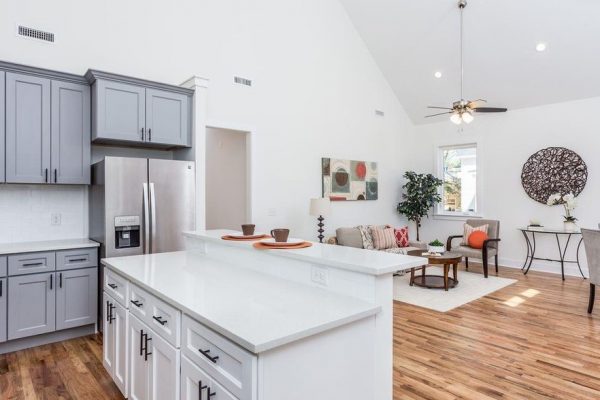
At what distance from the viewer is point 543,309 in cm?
427

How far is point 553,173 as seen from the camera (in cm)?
618

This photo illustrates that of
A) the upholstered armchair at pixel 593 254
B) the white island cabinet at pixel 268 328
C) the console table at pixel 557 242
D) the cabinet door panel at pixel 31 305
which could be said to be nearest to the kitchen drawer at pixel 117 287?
the white island cabinet at pixel 268 328

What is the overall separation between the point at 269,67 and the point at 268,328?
16.2ft

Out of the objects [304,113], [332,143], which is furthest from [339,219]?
[304,113]

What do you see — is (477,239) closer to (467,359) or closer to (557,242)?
(557,242)

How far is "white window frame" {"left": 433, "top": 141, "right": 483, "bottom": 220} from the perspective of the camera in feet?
23.4

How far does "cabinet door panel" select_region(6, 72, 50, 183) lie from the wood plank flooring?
1.59 meters

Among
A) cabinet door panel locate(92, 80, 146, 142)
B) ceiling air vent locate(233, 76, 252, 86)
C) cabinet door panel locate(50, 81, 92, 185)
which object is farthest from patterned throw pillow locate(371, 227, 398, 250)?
cabinet door panel locate(50, 81, 92, 185)

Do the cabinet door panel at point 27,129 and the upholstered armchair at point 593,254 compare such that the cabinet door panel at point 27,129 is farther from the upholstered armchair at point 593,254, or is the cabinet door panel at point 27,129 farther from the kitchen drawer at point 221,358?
the upholstered armchair at point 593,254

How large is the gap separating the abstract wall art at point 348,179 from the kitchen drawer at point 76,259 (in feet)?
12.1

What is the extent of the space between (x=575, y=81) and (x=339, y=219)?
14.0 feet

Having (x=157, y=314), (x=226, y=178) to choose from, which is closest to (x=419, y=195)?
(x=226, y=178)

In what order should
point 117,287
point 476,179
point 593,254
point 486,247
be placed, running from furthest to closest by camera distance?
point 476,179
point 486,247
point 593,254
point 117,287

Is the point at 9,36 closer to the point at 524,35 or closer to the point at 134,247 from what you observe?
the point at 134,247
